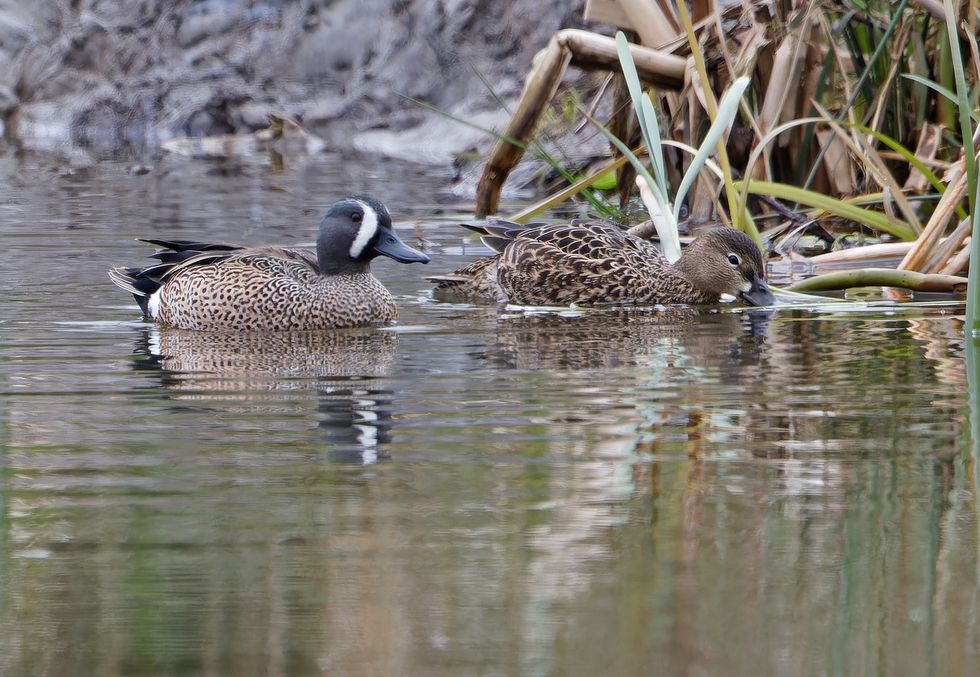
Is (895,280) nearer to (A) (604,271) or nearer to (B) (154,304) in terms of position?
(A) (604,271)

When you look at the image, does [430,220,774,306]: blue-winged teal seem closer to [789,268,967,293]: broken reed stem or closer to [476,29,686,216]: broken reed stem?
[789,268,967,293]: broken reed stem

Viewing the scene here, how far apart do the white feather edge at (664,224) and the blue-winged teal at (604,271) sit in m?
0.06

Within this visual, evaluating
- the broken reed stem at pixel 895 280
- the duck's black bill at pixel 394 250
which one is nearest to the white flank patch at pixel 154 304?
the duck's black bill at pixel 394 250

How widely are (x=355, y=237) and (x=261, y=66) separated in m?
14.4

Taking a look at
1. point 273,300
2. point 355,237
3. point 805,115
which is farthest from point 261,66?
point 273,300

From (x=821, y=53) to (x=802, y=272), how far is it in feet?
5.56

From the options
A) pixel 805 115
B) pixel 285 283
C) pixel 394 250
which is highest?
pixel 805 115

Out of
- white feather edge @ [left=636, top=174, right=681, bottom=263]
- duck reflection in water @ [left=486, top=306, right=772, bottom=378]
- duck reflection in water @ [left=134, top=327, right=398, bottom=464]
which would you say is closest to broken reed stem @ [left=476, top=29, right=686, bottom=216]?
white feather edge @ [left=636, top=174, right=681, bottom=263]

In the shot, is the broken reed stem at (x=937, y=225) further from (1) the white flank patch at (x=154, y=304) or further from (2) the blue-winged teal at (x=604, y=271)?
(1) the white flank patch at (x=154, y=304)

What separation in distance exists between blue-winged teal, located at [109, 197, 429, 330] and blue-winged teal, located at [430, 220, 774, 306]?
0.80 m

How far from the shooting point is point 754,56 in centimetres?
869

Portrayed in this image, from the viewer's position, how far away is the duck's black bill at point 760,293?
7348 mm

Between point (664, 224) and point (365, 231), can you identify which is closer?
point (365, 231)

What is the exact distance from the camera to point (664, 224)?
25.6 ft
